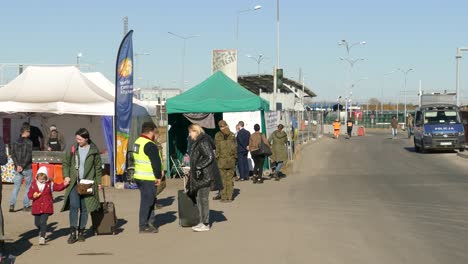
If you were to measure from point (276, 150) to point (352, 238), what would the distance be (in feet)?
30.8

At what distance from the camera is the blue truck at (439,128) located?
30719 mm

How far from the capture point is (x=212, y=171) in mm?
10609

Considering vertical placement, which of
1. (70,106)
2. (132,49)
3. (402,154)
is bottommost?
(402,154)

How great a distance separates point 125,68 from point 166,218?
5344mm

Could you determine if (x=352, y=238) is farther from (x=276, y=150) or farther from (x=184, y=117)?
(x=184, y=117)

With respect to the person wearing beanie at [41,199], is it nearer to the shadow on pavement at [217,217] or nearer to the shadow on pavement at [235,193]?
the shadow on pavement at [217,217]

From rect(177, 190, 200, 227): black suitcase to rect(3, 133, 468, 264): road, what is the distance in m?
0.24

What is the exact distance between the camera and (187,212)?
1106 centimetres

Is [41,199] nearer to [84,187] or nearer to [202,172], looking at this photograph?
[84,187]

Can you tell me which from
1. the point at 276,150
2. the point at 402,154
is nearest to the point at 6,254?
the point at 276,150

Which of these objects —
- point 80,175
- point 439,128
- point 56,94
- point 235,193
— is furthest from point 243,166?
point 439,128

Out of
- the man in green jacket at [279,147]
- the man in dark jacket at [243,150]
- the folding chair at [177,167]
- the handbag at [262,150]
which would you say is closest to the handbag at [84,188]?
the handbag at [262,150]

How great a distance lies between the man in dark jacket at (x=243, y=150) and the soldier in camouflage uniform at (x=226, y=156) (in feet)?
12.8

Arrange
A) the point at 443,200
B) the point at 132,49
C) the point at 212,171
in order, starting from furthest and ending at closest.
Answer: the point at 132,49 → the point at 443,200 → the point at 212,171
